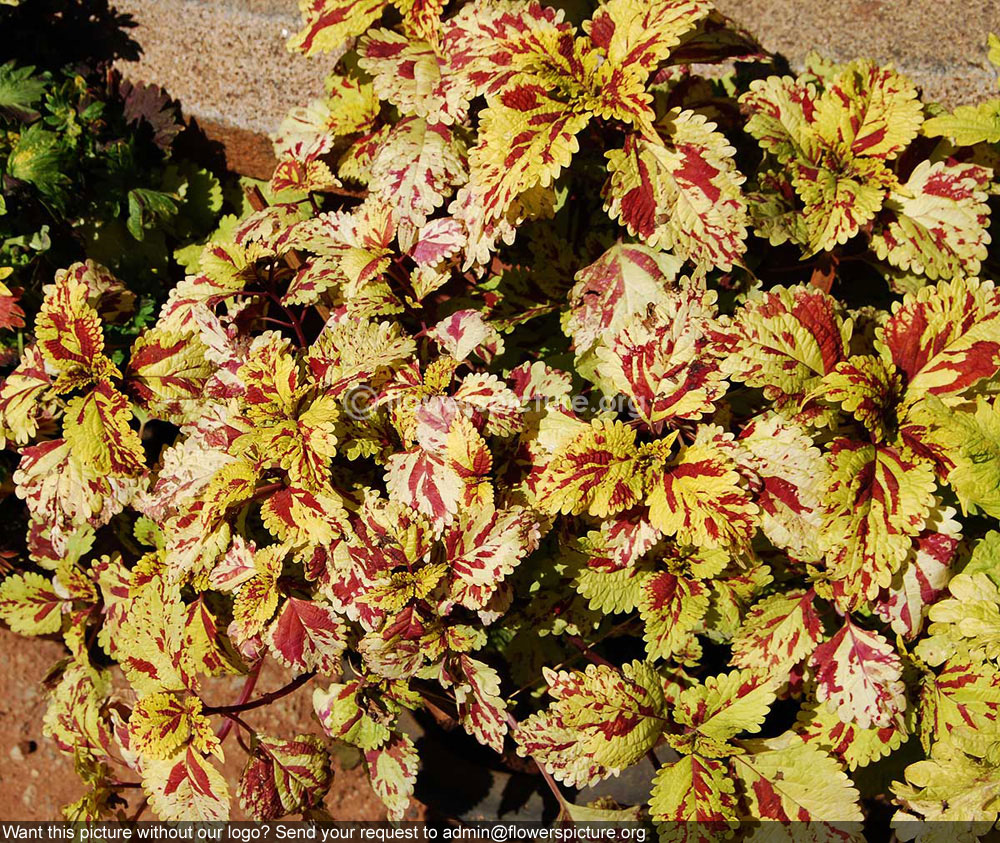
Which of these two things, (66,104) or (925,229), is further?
(66,104)

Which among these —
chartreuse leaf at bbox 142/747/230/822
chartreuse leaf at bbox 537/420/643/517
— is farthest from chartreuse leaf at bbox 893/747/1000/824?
chartreuse leaf at bbox 142/747/230/822

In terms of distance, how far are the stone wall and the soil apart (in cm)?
150

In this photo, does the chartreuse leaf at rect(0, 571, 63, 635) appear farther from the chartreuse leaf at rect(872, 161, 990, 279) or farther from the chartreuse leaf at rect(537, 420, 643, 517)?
the chartreuse leaf at rect(872, 161, 990, 279)

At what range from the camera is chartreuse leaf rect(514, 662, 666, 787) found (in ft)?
4.88

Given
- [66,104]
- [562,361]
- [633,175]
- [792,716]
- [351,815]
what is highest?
[633,175]

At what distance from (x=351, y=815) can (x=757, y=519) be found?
1.63 m

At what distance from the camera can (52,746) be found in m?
2.59

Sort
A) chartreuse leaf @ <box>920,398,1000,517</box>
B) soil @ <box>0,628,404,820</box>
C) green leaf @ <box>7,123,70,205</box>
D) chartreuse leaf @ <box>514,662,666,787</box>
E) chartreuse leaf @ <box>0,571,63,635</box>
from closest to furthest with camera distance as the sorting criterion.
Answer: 1. chartreuse leaf @ <box>920,398,1000,517</box>
2. chartreuse leaf @ <box>514,662,666,787</box>
3. green leaf @ <box>7,123,70,205</box>
4. chartreuse leaf @ <box>0,571,63,635</box>
5. soil @ <box>0,628,404,820</box>

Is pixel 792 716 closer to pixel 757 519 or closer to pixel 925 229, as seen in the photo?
pixel 757 519

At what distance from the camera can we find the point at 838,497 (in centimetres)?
135

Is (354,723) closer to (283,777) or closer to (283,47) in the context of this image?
(283,777)

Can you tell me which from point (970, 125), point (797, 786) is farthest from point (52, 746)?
point (970, 125)

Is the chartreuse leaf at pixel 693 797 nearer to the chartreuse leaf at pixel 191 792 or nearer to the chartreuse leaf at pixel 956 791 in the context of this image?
the chartreuse leaf at pixel 956 791

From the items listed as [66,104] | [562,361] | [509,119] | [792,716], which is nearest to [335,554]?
[562,361]
